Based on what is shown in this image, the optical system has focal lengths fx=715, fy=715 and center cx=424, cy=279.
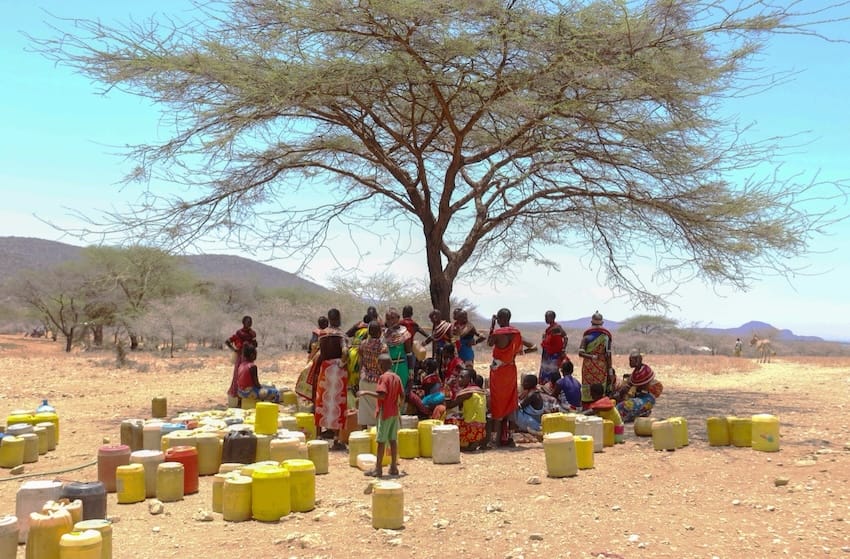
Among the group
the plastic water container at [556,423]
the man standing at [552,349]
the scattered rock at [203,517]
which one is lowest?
the scattered rock at [203,517]

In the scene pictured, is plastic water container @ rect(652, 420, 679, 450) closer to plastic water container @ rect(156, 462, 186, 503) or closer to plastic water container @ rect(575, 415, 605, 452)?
plastic water container @ rect(575, 415, 605, 452)

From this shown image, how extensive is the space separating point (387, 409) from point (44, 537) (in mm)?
3193

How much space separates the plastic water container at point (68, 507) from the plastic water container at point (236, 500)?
3.35ft

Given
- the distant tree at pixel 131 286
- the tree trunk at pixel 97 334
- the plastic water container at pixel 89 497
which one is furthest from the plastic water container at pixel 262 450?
the tree trunk at pixel 97 334

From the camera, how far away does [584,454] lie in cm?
733

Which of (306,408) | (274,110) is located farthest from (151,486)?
(274,110)

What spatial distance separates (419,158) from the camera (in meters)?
13.9

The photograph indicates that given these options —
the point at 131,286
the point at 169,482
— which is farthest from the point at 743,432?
the point at 131,286

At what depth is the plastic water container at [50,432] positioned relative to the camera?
8547 millimetres

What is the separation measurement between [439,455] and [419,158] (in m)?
7.52

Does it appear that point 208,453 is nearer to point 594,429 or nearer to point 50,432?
point 50,432

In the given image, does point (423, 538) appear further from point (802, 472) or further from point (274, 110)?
point (274, 110)

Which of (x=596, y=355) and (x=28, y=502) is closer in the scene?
(x=28, y=502)

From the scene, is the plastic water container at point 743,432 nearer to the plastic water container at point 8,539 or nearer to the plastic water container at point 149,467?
the plastic water container at point 149,467
